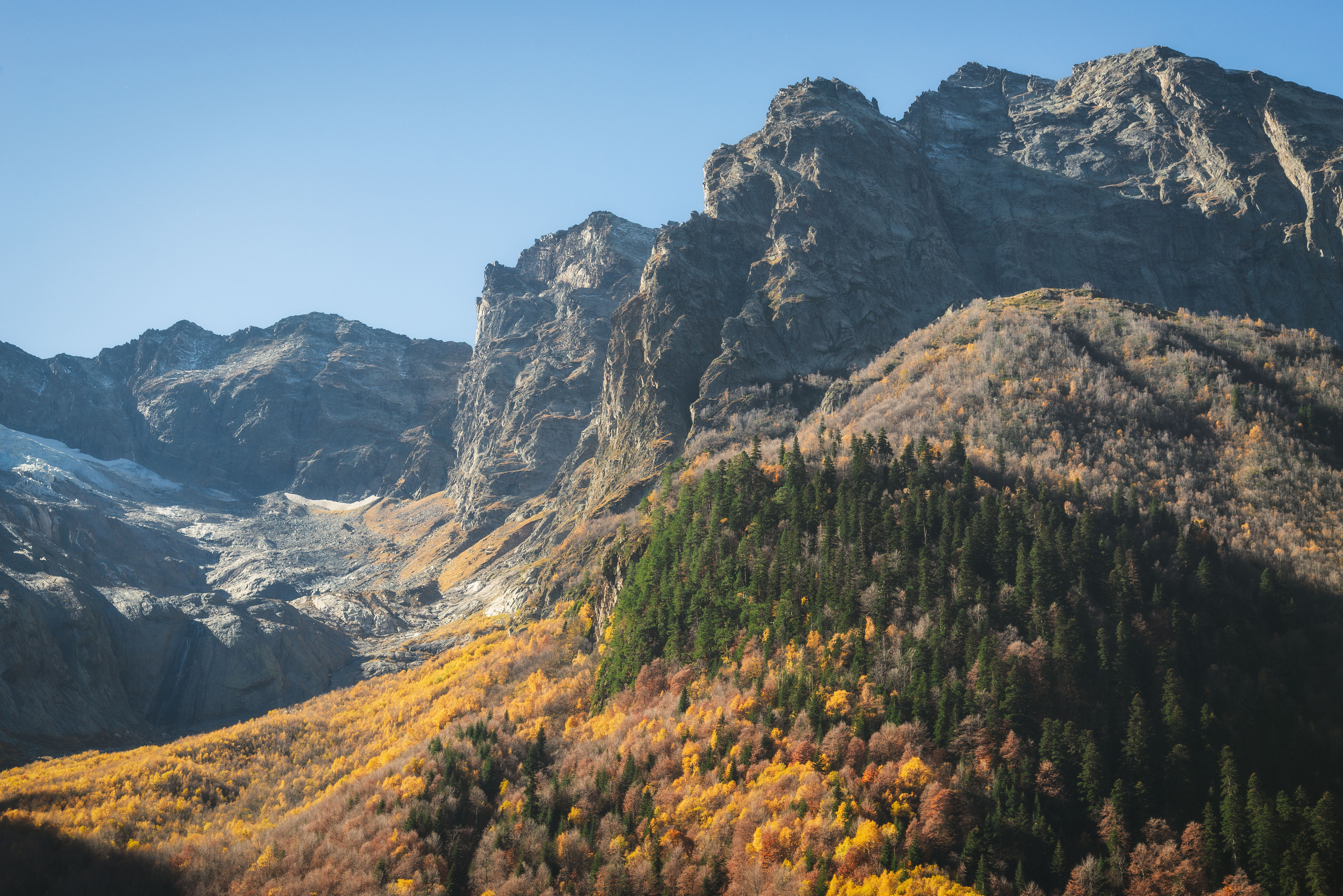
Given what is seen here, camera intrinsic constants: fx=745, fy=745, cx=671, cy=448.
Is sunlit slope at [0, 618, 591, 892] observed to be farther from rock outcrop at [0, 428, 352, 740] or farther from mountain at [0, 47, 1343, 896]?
rock outcrop at [0, 428, 352, 740]

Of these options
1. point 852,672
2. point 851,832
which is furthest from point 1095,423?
point 851,832

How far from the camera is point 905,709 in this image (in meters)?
63.4

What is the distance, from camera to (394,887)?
59375 millimetres

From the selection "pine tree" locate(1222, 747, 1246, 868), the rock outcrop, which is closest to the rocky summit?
the rock outcrop

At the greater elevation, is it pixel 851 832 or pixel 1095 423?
pixel 1095 423

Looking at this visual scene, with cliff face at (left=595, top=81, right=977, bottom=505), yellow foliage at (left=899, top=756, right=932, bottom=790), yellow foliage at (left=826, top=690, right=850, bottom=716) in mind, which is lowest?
yellow foliage at (left=899, top=756, right=932, bottom=790)

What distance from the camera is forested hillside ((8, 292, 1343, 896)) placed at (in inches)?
2142

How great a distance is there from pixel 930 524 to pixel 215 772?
8633cm

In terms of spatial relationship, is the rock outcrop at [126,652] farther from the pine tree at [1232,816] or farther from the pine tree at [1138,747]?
the pine tree at [1232,816]

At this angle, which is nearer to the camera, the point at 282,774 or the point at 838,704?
the point at 838,704

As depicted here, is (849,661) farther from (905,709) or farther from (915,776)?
(915,776)

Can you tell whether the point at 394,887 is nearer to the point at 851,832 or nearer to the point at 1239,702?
the point at 851,832

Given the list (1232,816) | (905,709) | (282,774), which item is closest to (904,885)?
(905,709)

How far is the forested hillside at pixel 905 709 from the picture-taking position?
2142 inches
